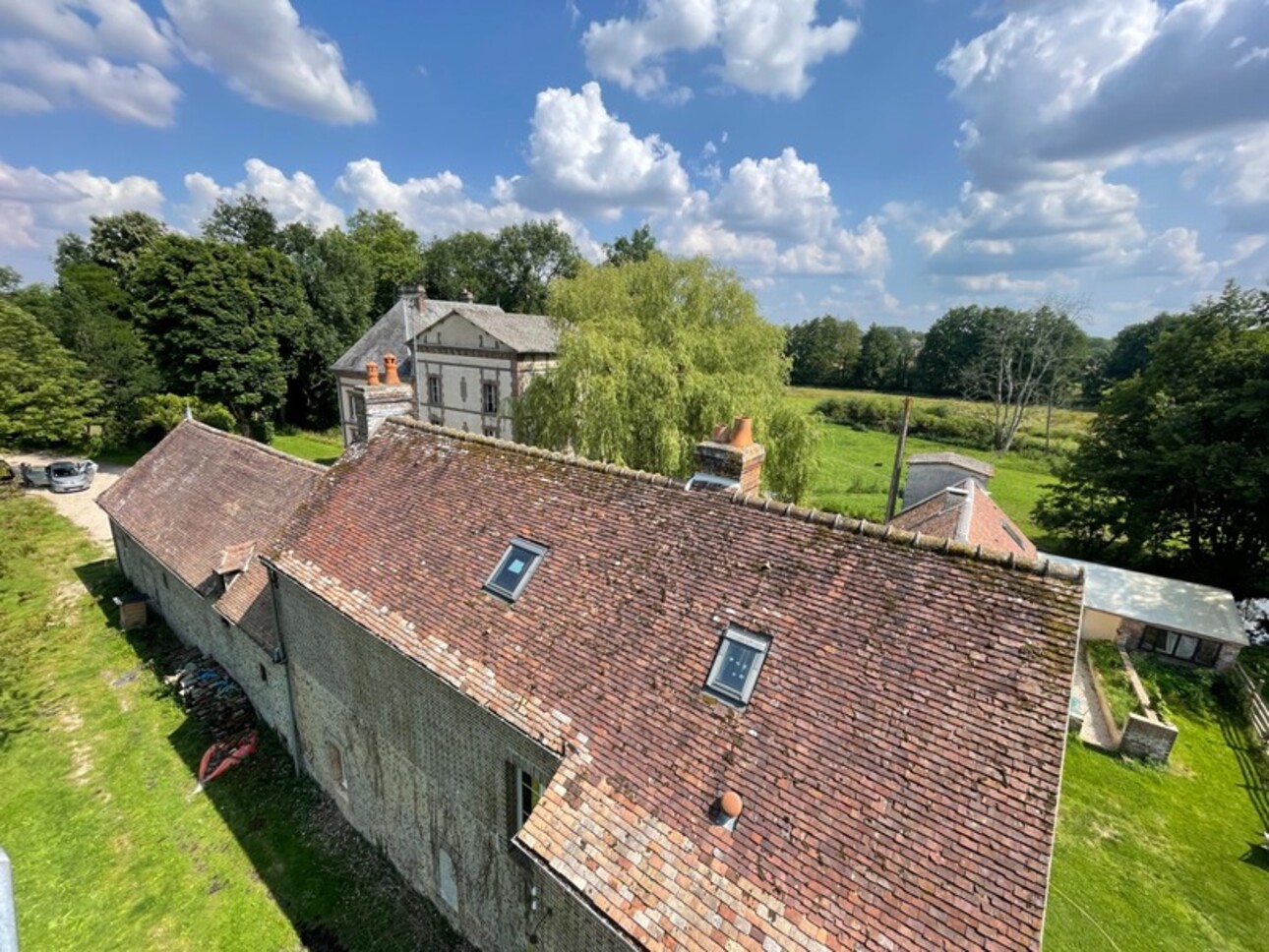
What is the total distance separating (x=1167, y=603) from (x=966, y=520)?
8.99 metres

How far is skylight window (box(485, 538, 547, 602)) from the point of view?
8.77 meters

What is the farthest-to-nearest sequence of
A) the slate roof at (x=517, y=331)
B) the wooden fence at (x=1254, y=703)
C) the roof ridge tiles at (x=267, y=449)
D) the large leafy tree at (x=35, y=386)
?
the slate roof at (x=517, y=331) → the large leafy tree at (x=35, y=386) → the roof ridge tiles at (x=267, y=449) → the wooden fence at (x=1254, y=703)

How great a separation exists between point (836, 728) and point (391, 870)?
9.77m

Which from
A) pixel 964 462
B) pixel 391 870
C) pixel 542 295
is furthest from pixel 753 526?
pixel 542 295

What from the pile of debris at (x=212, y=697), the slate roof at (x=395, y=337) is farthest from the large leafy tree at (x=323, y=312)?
the pile of debris at (x=212, y=697)

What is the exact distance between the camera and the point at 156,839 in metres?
11.6

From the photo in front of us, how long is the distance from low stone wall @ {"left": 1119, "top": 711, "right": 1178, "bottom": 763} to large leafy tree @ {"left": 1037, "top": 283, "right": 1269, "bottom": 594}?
11.0 m

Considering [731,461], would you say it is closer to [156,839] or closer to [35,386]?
[156,839]

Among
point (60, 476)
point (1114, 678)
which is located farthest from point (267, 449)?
point (1114, 678)

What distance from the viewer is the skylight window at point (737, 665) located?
6566mm

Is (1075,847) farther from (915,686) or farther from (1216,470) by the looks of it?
(1216,470)

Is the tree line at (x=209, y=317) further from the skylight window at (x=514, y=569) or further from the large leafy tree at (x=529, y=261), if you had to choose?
the skylight window at (x=514, y=569)

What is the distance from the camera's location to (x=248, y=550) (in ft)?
48.5

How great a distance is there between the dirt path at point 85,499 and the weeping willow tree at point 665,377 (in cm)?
2266
